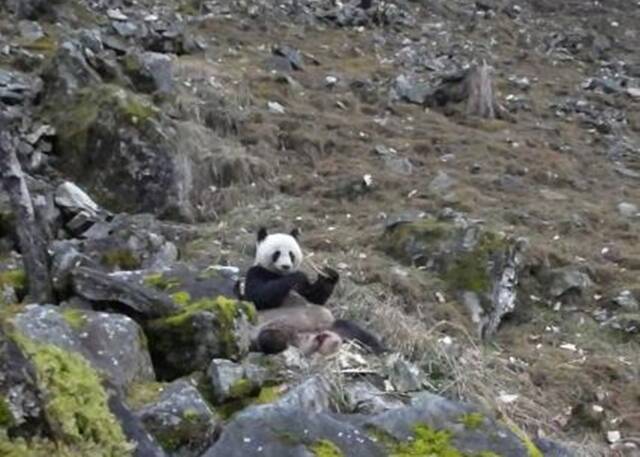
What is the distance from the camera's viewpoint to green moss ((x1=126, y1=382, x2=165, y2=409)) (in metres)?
5.41

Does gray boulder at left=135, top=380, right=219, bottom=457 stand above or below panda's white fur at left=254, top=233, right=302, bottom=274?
above

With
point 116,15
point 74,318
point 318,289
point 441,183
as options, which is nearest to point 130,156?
point 441,183

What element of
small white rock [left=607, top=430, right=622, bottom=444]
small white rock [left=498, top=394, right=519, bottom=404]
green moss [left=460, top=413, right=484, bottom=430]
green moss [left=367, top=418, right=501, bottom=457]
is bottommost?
small white rock [left=607, top=430, right=622, bottom=444]

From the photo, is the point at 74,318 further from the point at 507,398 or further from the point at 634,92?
the point at 634,92

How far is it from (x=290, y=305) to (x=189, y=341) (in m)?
1.81

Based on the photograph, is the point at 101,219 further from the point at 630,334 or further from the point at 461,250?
the point at 630,334

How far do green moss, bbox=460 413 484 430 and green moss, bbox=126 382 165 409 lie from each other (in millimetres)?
1427

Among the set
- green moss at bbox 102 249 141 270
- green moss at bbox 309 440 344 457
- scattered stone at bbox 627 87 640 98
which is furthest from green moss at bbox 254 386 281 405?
scattered stone at bbox 627 87 640 98

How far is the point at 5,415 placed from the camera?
3.79 m

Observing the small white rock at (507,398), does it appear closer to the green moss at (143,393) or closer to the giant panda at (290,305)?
the giant panda at (290,305)

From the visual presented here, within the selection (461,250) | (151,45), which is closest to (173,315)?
(461,250)

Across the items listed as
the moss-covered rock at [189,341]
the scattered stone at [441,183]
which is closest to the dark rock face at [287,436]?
the moss-covered rock at [189,341]

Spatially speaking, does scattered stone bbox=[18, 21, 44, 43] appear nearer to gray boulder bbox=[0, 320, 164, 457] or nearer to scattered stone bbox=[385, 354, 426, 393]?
scattered stone bbox=[385, 354, 426, 393]

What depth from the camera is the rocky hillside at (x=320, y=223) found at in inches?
201
